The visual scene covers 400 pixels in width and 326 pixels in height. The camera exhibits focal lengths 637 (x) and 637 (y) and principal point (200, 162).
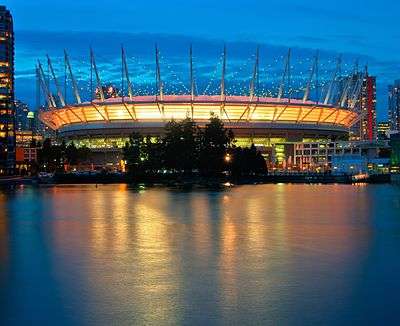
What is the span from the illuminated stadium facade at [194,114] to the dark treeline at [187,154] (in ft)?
62.7

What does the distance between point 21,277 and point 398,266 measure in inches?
373

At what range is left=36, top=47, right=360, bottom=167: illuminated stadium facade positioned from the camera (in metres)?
110

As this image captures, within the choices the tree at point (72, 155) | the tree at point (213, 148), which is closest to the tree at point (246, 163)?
the tree at point (213, 148)

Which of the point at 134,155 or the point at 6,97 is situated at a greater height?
the point at 6,97

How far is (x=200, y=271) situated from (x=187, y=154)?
221 ft

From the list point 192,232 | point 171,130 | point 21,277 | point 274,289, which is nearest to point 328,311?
point 274,289

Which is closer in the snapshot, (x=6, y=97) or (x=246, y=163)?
(x=246, y=163)

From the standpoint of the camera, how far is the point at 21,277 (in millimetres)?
15242

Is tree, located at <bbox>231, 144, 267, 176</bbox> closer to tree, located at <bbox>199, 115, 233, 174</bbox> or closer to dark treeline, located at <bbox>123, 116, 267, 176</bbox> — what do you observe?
dark treeline, located at <bbox>123, 116, 267, 176</bbox>

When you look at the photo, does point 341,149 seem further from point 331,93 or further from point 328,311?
point 328,311

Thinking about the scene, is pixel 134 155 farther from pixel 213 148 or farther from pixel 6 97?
pixel 6 97

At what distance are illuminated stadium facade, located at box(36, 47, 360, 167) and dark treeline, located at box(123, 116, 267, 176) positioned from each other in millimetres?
19116

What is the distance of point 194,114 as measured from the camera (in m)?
114

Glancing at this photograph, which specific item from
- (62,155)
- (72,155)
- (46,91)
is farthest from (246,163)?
(46,91)
